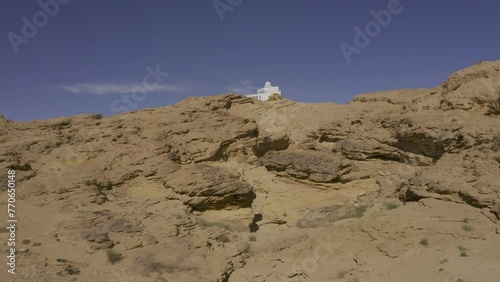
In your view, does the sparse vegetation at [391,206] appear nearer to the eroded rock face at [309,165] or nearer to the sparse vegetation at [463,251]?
the eroded rock face at [309,165]

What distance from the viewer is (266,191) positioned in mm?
18344

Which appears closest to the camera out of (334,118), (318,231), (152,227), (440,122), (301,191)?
(152,227)

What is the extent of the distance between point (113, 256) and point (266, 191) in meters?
9.13

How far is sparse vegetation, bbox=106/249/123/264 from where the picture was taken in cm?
1009

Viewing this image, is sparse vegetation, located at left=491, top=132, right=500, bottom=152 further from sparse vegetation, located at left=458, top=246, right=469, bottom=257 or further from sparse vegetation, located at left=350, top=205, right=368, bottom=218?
sparse vegetation, located at left=350, top=205, right=368, bottom=218

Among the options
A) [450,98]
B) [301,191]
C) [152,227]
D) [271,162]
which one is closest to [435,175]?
[450,98]

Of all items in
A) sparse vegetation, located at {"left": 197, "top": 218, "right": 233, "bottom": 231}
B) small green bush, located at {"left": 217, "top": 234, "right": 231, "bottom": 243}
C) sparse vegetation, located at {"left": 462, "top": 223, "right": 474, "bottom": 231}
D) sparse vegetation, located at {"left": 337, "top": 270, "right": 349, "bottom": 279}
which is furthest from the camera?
sparse vegetation, located at {"left": 197, "top": 218, "right": 233, "bottom": 231}

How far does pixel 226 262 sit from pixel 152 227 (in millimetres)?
2332

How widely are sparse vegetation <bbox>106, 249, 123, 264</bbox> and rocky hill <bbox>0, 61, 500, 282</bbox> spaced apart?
63mm

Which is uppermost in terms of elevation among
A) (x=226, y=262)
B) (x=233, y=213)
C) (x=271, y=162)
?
(x=271, y=162)

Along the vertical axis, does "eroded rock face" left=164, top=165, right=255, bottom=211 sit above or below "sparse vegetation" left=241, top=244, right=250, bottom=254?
above

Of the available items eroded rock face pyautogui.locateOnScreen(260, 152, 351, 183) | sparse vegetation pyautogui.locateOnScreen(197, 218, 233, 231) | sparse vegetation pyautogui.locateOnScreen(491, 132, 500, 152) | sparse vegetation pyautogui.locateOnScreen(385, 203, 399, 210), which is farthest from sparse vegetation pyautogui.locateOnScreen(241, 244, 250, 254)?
sparse vegetation pyautogui.locateOnScreen(491, 132, 500, 152)

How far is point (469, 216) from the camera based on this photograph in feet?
41.1

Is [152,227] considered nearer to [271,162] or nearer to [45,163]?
[45,163]
